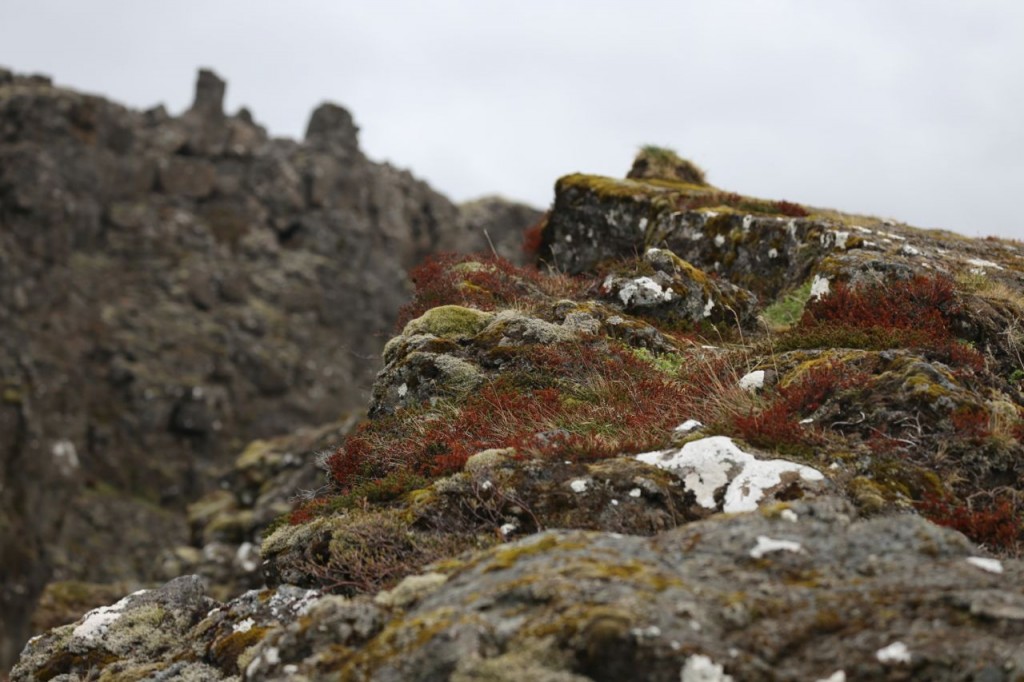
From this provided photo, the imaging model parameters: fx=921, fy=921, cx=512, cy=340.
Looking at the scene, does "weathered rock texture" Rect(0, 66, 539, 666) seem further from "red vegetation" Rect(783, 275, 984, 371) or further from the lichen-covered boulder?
"red vegetation" Rect(783, 275, 984, 371)

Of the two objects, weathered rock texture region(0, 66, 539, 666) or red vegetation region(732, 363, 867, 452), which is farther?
weathered rock texture region(0, 66, 539, 666)

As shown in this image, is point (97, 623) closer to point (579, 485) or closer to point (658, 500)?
point (579, 485)

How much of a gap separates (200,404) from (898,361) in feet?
301

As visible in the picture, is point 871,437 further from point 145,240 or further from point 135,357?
point 145,240

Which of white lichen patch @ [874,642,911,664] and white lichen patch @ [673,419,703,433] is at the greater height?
white lichen patch @ [673,419,703,433]

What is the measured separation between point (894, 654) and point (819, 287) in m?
8.46

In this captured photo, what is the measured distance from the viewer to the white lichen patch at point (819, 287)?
12.4m

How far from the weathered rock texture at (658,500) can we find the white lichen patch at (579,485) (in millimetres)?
34

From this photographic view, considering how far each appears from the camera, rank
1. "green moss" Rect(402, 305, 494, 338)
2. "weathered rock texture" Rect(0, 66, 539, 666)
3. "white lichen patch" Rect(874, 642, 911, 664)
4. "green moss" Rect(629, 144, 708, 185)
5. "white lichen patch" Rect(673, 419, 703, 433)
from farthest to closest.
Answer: "weathered rock texture" Rect(0, 66, 539, 666) < "green moss" Rect(629, 144, 708, 185) < "green moss" Rect(402, 305, 494, 338) < "white lichen patch" Rect(673, 419, 703, 433) < "white lichen patch" Rect(874, 642, 911, 664)

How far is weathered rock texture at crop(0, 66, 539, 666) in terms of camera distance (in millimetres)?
78438

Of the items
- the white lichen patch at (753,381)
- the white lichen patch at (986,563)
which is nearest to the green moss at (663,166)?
the white lichen patch at (753,381)

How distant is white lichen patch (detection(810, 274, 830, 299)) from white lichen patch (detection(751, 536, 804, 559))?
23.0ft

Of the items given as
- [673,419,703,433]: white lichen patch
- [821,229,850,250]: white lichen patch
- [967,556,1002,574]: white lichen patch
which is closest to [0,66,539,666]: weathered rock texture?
[821,229,850,250]: white lichen patch

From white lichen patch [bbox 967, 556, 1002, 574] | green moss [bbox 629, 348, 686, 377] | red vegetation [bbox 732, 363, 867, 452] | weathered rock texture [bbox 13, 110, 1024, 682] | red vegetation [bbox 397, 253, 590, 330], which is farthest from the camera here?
red vegetation [bbox 397, 253, 590, 330]
